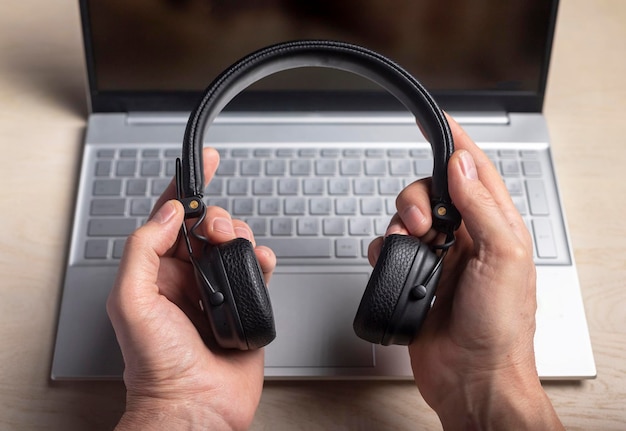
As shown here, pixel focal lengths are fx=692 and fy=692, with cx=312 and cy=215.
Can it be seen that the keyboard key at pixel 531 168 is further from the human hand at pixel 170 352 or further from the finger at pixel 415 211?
the human hand at pixel 170 352

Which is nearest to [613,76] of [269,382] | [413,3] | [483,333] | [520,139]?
[520,139]

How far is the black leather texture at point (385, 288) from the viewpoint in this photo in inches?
25.2

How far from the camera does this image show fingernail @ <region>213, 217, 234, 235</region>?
68 centimetres

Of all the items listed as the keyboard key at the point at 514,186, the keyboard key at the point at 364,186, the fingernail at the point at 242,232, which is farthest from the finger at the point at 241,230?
the keyboard key at the point at 514,186

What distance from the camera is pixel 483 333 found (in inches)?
27.0

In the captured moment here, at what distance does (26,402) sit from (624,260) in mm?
729

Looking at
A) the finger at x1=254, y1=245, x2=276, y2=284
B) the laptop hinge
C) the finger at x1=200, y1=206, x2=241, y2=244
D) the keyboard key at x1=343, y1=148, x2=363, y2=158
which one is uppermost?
the laptop hinge

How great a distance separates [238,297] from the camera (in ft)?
2.08

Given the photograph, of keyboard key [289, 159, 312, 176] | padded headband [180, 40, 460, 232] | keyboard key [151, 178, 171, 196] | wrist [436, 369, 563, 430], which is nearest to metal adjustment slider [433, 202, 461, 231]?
padded headband [180, 40, 460, 232]

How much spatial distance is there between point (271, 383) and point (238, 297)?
18 centimetres

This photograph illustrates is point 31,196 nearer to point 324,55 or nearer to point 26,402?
point 26,402

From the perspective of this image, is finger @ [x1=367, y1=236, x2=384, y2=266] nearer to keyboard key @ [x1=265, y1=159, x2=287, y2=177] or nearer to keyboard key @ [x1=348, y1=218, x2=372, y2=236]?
keyboard key @ [x1=348, y1=218, x2=372, y2=236]

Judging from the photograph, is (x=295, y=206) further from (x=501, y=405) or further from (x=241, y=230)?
(x=501, y=405)

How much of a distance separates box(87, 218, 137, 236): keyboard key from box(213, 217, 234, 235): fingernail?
8.5 inches
